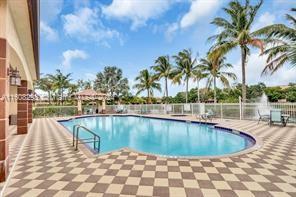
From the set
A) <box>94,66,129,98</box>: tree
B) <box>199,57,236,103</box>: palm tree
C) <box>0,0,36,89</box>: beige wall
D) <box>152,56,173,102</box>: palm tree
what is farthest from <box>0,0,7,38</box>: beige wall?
<box>94,66,129,98</box>: tree

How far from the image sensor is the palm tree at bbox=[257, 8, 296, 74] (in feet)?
34.2

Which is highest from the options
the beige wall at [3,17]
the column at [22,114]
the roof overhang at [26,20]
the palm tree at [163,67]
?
the palm tree at [163,67]

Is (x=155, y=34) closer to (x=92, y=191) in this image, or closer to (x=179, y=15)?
(x=179, y=15)

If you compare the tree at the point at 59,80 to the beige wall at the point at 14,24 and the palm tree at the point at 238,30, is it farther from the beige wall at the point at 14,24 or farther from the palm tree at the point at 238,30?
the beige wall at the point at 14,24

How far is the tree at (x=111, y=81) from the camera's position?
3719 cm

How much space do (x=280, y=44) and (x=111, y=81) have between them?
30699mm

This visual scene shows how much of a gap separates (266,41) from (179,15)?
23.7ft

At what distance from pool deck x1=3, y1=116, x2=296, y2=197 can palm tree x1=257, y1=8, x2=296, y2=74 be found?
7226mm

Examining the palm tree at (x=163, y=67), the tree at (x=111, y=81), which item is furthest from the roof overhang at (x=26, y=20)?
the tree at (x=111, y=81)

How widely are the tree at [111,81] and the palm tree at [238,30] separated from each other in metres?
24.4

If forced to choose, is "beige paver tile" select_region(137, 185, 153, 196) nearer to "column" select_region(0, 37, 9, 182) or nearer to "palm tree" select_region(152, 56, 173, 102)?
"column" select_region(0, 37, 9, 182)

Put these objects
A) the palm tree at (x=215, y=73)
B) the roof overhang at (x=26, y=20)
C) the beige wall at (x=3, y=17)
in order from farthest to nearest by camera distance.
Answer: the palm tree at (x=215, y=73) → the roof overhang at (x=26, y=20) → the beige wall at (x=3, y=17)

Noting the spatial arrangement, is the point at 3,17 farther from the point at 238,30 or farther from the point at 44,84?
the point at 44,84

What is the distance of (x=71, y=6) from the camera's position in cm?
1256
